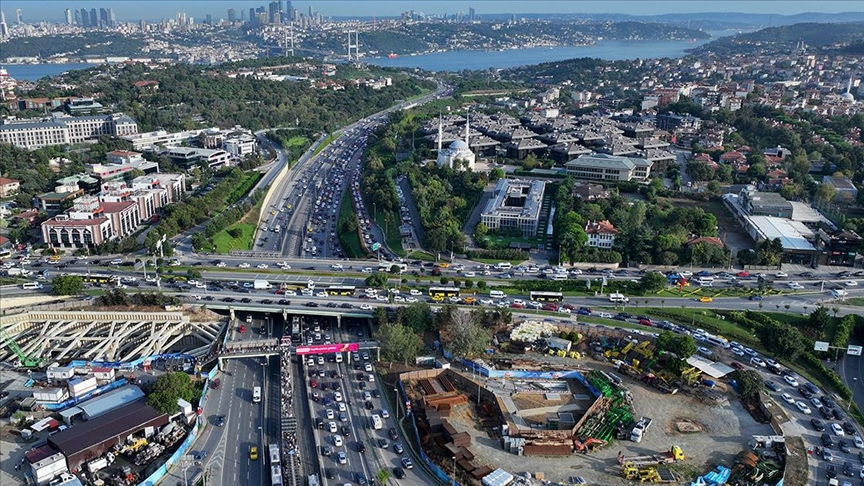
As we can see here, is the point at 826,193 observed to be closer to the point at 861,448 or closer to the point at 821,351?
the point at 821,351

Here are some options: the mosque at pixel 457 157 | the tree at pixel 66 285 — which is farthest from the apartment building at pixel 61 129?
the tree at pixel 66 285

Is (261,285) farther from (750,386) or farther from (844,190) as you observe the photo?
(844,190)

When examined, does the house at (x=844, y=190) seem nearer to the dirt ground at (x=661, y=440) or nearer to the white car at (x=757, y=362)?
the white car at (x=757, y=362)

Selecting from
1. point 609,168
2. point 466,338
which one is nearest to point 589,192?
point 609,168

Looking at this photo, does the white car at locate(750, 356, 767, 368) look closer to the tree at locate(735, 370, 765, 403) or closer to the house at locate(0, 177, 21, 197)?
the tree at locate(735, 370, 765, 403)

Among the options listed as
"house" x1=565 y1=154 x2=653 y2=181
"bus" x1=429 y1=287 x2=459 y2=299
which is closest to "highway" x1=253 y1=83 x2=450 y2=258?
"bus" x1=429 y1=287 x2=459 y2=299

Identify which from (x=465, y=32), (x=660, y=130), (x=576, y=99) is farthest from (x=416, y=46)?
(x=660, y=130)
